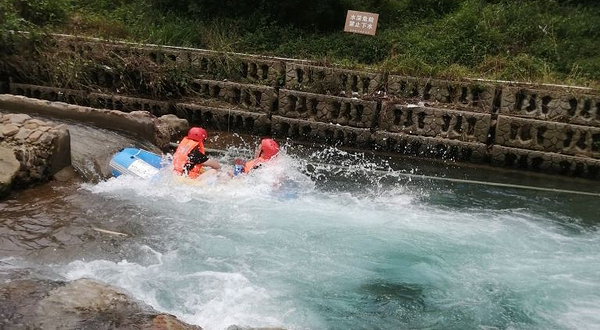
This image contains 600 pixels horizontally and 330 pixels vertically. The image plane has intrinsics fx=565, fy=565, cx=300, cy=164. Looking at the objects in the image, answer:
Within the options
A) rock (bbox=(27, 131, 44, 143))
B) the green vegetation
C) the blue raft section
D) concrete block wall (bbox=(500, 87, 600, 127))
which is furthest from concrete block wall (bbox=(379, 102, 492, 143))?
rock (bbox=(27, 131, 44, 143))

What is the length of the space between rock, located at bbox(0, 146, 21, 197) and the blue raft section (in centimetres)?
140

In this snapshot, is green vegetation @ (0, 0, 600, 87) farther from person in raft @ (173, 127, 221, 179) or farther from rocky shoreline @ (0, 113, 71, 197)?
rocky shoreline @ (0, 113, 71, 197)

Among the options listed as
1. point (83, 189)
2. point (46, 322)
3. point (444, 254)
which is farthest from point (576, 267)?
point (83, 189)

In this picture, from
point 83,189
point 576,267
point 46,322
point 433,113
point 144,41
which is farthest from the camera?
point 144,41

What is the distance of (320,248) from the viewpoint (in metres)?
6.94

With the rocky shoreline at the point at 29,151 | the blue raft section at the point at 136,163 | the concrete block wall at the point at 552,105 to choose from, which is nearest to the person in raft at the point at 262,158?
the blue raft section at the point at 136,163

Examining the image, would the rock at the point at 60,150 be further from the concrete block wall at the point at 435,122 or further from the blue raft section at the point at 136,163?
the concrete block wall at the point at 435,122

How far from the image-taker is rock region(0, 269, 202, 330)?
447cm

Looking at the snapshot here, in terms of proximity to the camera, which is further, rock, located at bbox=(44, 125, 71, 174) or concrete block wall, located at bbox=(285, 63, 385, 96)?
concrete block wall, located at bbox=(285, 63, 385, 96)

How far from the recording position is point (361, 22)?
1186 cm

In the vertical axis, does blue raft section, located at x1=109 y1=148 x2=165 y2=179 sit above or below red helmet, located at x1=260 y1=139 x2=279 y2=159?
below

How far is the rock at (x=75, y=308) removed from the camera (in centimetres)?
447

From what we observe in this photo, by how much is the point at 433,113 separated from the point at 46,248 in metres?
7.21

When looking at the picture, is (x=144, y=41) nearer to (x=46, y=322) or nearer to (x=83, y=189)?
(x=83, y=189)
